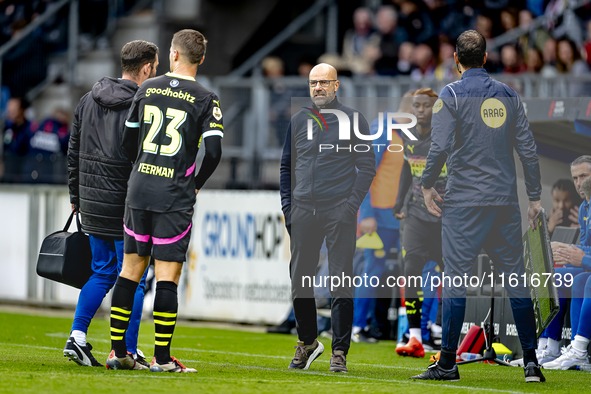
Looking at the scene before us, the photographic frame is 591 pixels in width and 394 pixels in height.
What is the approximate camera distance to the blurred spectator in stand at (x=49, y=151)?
13.8 meters

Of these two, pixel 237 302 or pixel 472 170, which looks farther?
pixel 237 302

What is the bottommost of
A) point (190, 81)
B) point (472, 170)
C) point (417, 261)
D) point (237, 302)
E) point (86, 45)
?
point (237, 302)

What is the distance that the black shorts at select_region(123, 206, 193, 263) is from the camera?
6160mm

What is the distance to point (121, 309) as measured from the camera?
626 cm

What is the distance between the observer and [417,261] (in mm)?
8711

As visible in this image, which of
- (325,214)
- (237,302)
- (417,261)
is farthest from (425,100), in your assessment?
(237,302)

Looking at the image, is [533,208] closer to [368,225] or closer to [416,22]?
[368,225]

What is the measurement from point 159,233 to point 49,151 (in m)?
9.15

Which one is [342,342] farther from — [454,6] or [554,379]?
[454,6]

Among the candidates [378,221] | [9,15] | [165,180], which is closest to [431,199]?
[165,180]

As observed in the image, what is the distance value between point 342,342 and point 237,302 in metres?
5.64

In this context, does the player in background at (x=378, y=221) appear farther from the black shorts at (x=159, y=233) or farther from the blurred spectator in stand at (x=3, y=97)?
the blurred spectator in stand at (x=3, y=97)

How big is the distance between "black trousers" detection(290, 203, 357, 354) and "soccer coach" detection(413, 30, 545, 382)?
0.69m

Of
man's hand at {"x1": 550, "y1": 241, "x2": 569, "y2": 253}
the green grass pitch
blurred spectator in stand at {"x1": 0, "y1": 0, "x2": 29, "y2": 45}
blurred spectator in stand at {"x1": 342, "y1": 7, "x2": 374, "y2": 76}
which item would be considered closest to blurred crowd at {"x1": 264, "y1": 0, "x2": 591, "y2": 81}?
blurred spectator in stand at {"x1": 342, "y1": 7, "x2": 374, "y2": 76}
